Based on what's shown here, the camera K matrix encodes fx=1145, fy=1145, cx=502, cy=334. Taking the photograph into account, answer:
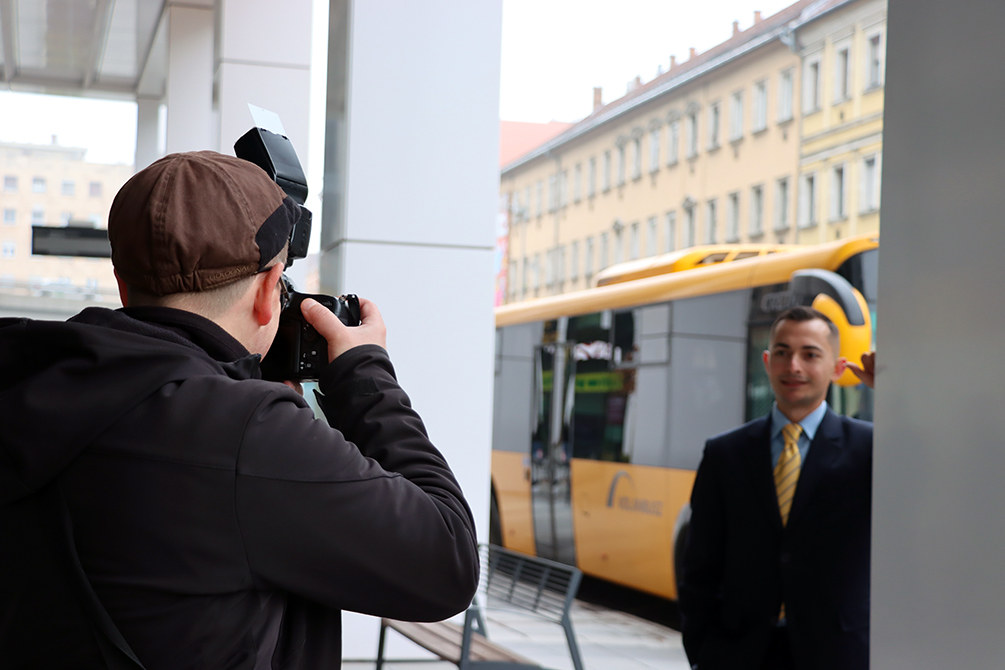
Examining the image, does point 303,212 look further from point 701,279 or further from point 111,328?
point 701,279

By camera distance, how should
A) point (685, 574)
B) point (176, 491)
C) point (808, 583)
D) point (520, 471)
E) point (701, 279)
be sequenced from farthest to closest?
point (520, 471) < point (701, 279) < point (685, 574) < point (808, 583) < point (176, 491)

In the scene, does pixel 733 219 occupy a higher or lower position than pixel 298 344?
higher

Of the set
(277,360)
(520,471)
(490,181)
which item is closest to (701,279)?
(520,471)

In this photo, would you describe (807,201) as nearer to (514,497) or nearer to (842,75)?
(842,75)

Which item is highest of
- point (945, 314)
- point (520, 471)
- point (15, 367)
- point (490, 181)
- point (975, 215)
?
point (490, 181)

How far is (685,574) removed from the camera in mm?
3660

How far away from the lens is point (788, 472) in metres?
3.65

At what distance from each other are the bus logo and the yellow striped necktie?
22.6ft

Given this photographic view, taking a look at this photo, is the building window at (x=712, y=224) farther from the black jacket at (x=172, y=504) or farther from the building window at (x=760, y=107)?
the black jacket at (x=172, y=504)

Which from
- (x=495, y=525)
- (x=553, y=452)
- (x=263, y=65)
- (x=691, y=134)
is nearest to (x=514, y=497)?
(x=495, y=525)

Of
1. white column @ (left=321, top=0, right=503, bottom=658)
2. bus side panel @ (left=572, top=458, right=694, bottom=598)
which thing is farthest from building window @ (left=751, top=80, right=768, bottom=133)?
white column @ (left=321, top=0, right=503, bottom=658)

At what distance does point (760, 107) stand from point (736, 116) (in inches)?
70.4

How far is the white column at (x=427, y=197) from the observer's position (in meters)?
5.41

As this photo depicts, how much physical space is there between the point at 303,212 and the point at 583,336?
35.8ft
